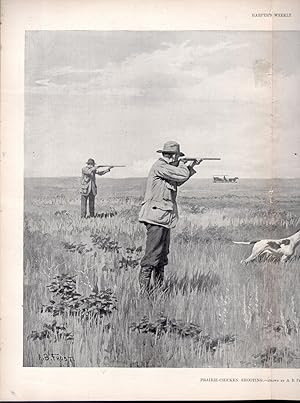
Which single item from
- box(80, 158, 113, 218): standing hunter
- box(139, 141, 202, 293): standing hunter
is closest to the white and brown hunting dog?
box(139, 141, 202, 293): standing hunter

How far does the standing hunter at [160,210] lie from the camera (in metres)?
1.08

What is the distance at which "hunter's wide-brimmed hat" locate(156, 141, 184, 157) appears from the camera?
107 cm

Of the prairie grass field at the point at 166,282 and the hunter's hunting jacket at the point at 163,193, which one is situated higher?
the hunter's hunting jacket at the point at 163,193

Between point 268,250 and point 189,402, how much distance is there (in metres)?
0.29

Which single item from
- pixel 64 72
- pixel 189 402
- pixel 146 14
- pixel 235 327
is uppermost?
pixel 146 14

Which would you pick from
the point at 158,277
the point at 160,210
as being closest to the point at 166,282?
the point at 158,277

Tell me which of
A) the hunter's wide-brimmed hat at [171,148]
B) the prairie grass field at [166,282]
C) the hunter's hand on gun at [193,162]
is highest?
the hunter's wide-brimmed hat at [171,148]

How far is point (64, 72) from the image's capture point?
1078mm

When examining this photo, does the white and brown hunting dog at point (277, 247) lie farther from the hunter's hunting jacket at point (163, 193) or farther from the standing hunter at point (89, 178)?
the standing hunter at point (89, 178)

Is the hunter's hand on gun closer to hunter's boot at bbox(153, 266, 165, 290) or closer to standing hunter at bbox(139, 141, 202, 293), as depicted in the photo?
standing hunter at bbox(139, 141, 202, 293)

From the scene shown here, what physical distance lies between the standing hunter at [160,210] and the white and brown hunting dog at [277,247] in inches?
5.7

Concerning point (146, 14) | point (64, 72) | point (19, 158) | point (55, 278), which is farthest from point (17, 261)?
point (146, 14)

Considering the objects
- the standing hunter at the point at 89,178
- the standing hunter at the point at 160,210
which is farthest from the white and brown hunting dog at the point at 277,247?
the standing hunter at the point at 89,178

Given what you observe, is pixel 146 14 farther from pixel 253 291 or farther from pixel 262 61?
pixel 253 291
